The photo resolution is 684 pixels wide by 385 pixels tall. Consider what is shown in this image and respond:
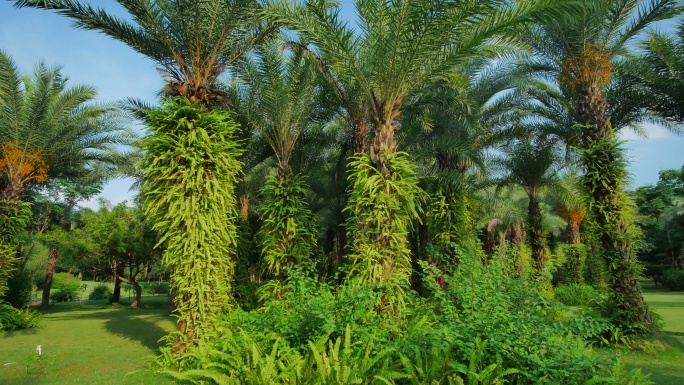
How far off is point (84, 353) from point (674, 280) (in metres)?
34.4

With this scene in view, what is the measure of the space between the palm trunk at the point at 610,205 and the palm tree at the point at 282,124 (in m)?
7.05

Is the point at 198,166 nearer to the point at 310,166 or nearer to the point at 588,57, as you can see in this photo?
the point at 310,166

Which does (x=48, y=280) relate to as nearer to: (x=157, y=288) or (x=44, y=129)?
(x=44, y=129)

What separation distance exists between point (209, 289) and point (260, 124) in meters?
5.62

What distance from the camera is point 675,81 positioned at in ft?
36.2

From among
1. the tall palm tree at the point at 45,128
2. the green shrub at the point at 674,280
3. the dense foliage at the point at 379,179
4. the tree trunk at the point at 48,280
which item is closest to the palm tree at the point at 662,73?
the dense foliage at the point at 379,179

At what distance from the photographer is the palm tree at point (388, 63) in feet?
25.8

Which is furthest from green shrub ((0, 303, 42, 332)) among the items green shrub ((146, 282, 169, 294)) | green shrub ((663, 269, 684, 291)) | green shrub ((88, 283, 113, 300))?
green shrub ((663, 269, 684, 291))

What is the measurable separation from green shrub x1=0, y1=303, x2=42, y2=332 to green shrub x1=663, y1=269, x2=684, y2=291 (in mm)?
35814

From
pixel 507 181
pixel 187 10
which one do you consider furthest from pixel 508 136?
pixel 187 10

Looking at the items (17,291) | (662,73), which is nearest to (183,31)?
(662,73)

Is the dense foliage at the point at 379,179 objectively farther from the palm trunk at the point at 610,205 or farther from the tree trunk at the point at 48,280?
the tree trunk at the point at 48,280

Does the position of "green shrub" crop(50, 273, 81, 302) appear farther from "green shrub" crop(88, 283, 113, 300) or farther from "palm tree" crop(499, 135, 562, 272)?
"palm tree" crop(499, 135, 562, 272)

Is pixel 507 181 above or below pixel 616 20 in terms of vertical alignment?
below
